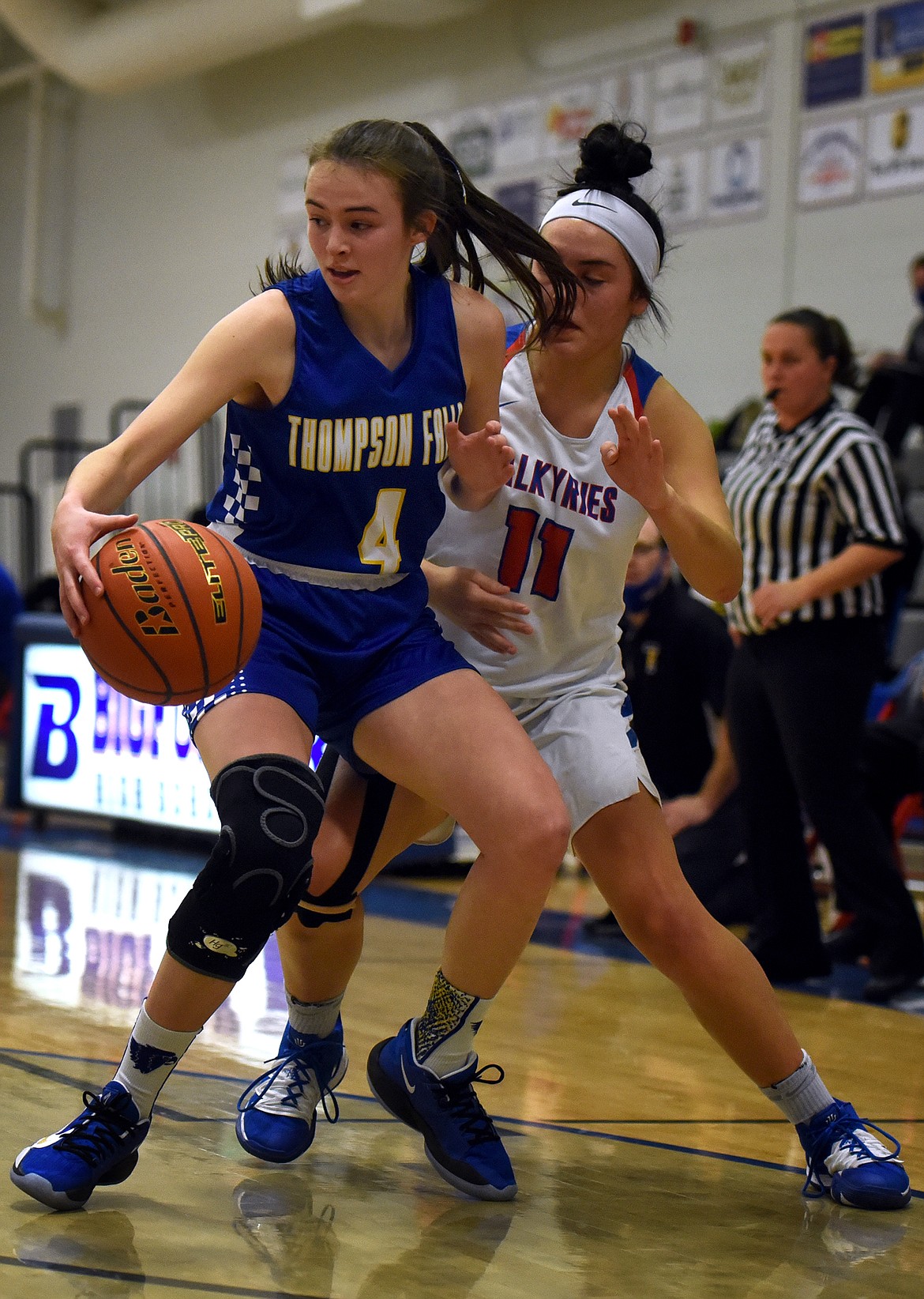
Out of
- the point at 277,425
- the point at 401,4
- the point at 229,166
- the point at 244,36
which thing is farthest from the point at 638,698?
the point at 229,166

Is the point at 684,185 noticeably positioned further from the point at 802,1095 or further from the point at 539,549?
the point at 802,1095

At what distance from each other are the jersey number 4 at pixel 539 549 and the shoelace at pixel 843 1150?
0.93 metres

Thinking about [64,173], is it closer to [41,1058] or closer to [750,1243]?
[41,1058]

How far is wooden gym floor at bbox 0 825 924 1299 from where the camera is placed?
1.92 m

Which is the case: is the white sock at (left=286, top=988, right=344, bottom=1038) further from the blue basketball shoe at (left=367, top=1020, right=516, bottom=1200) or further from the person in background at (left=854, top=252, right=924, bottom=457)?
the person in background at (left=854, top=252, right=924, bottom=457)

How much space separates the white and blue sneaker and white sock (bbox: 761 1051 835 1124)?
0.70m

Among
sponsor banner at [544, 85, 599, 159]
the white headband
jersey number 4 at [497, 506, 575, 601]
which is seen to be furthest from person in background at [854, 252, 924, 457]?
jersey number 4 at [497, 506, 575, 601]

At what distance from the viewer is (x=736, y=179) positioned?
9727 mm

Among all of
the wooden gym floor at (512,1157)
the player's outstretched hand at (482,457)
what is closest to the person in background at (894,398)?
the wooden gym floor at (512,1157)

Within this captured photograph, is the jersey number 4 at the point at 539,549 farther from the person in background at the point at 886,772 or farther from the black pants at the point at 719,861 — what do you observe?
the black pants at the point at 719,861

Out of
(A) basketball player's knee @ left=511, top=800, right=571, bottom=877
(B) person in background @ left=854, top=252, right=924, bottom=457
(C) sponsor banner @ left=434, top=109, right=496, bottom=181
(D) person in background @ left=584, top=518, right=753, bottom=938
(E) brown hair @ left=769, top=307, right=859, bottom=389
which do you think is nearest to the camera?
(A) basketball player's knee @ left=511, top=800, right=571, bottom=877

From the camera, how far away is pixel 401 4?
11109 mm

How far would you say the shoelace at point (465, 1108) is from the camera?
232 centimetres

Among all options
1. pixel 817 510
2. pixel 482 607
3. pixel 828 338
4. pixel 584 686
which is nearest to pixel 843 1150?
pixel 584 686
